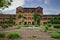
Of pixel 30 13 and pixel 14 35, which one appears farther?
pixel 30 13

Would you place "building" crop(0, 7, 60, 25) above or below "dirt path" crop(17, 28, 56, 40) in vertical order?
below

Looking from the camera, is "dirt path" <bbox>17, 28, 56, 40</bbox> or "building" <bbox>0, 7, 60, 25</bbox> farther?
"building" <bbox>0, 7, 60, 25</bbox>

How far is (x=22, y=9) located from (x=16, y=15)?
3852 millimetres

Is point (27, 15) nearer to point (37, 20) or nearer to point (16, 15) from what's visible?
point (16, 15)

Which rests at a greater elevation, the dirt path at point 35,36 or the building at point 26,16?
the dirt path at point 35,36

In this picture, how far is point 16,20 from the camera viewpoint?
96312mm

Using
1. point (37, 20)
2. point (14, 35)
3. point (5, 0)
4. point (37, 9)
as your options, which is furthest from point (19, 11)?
point (14, 35)

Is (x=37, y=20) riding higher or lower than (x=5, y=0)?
lower

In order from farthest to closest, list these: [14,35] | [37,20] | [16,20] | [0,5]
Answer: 1. [16,20]
2. [37,20]
3. [0,5]
4. [14,35]

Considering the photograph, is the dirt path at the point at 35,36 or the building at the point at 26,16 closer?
the dirt path at the point at 35,36

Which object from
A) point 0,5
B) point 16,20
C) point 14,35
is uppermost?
point 0,5

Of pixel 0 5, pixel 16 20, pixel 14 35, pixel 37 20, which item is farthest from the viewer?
pixel 16 20

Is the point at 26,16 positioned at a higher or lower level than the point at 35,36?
lower

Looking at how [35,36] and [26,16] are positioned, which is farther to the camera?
[26,16]
